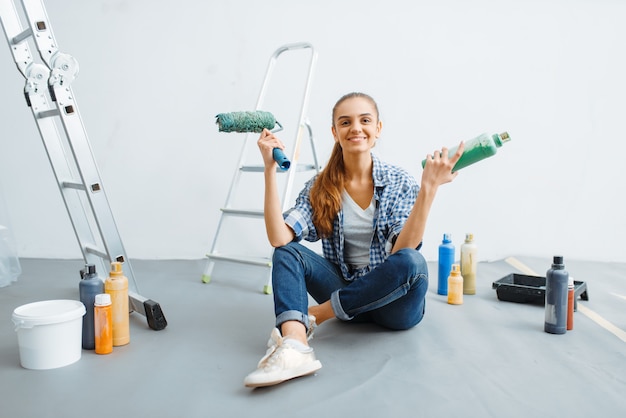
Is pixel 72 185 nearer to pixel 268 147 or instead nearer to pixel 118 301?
pixel 118 301

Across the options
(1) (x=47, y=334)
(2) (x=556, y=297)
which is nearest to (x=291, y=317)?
(1) (x=47, y=334)

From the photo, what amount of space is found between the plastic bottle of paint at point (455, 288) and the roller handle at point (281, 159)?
1.10 m

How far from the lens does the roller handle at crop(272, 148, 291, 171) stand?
5.63 feet

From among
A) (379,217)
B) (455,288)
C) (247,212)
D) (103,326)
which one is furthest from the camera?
(247,212)

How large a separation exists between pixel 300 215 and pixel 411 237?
40 centimetres

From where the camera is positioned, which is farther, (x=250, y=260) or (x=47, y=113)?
(x=250, y=260)

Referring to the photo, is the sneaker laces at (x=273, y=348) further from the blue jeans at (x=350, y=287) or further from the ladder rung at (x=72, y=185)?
the ladder rung at (x=72, y=185)

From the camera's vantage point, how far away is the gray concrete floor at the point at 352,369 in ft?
4.75

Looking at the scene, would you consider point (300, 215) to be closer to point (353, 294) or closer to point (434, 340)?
point (353, 294)

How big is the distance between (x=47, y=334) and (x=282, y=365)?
2.33 feet

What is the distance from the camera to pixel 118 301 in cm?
185

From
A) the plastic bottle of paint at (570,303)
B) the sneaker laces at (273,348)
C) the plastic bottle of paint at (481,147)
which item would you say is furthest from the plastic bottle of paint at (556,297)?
the sneaker laces at (273,348)

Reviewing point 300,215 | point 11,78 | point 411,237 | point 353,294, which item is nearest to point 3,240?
point 11,78

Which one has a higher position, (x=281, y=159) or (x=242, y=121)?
(x=242, y=121)
